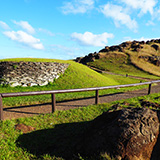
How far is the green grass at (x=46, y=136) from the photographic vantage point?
4.46m

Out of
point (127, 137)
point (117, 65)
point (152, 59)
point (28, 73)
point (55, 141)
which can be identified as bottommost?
point (55, 141)

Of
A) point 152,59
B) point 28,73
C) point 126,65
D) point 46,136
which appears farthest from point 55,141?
point 152,59

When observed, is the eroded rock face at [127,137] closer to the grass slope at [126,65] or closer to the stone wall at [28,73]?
the stone wall at [28,73]

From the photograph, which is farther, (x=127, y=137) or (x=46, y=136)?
(x=46, y=136)

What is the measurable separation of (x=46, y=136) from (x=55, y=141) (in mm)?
506

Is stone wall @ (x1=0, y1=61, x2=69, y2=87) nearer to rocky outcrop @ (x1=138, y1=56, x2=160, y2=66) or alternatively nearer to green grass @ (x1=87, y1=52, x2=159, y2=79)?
green grass @ (x1=87, y1=52, x2=159, y2=79)

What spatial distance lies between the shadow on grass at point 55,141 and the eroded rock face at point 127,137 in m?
0.59

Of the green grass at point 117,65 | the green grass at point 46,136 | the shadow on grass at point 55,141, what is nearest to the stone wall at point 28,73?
the green grass at point 46,136

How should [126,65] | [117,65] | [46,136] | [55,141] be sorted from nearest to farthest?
[55,141], [46,136], [126,65], [117,65]

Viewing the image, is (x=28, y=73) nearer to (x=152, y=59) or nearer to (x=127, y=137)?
(x=127, y=137)

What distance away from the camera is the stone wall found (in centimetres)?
1588

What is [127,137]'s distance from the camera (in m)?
3.71

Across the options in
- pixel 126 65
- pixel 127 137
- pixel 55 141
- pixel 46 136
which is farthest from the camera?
pixel 126 65

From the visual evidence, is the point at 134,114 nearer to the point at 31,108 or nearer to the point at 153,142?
the point at 153,142
